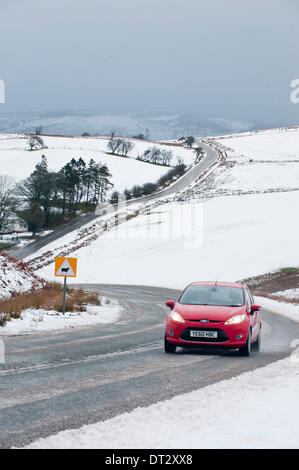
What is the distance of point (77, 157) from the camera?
134 m

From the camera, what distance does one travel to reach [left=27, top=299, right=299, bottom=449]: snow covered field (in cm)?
572

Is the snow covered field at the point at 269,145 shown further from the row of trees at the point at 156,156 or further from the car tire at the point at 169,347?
the car tire at the point at 169,347

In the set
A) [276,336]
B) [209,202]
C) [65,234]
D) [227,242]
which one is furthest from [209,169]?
[276,336]

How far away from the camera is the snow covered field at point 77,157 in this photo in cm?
11969

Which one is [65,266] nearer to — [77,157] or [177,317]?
[177,317]

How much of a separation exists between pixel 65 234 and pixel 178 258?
2464cm

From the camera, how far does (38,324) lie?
1750cm

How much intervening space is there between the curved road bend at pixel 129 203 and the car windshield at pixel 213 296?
5832 cm

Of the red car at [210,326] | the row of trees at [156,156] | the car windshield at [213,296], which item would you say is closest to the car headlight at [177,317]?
the red car at [210,326]

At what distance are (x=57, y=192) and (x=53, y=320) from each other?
8144 cm

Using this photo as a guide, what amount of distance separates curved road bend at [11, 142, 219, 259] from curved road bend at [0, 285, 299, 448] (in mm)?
57114

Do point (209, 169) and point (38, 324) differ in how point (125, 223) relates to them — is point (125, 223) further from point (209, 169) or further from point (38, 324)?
point (38, 324)

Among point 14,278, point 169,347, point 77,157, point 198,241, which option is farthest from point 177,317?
point 77,157

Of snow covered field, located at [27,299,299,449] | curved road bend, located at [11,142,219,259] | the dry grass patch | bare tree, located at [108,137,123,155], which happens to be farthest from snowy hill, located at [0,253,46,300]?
bare tree, located at [108,137,123,155]
